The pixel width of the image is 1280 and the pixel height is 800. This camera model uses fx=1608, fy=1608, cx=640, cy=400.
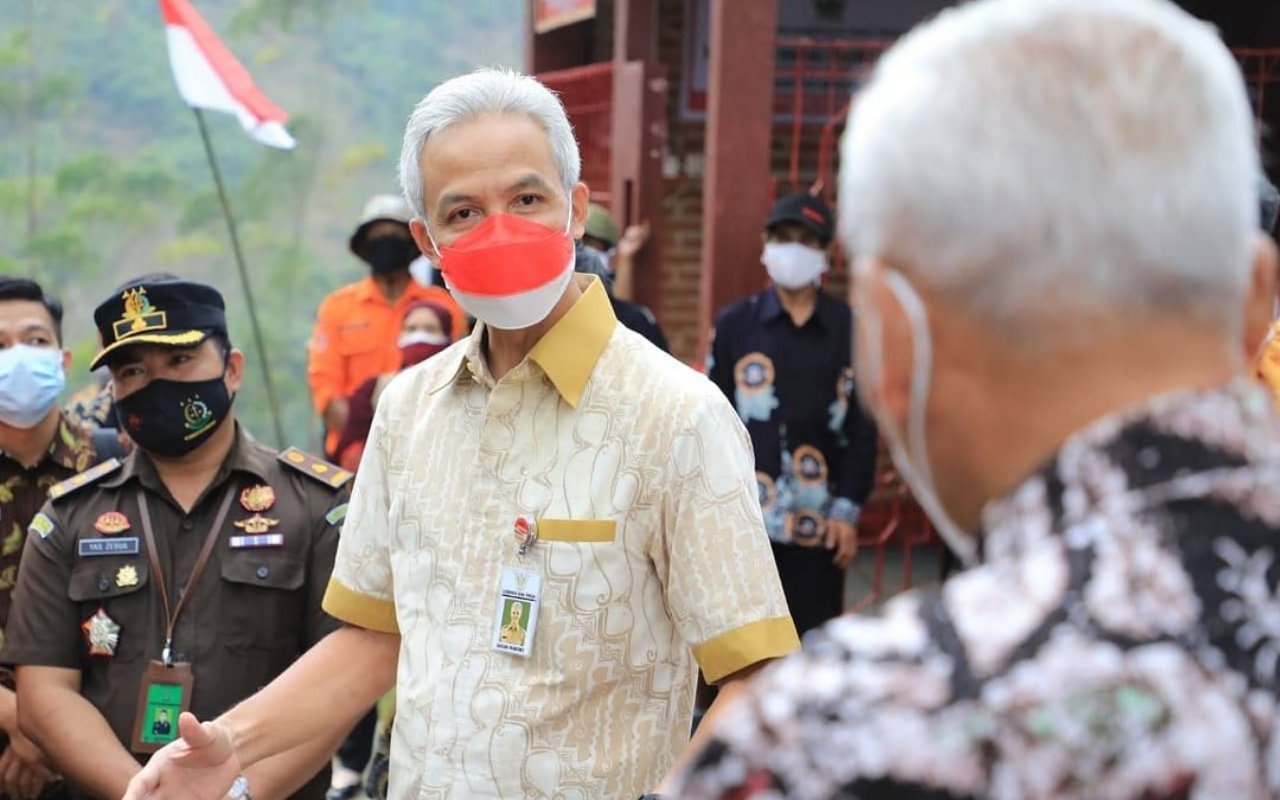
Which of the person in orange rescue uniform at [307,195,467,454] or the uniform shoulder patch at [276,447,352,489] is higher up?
the uniform shoulder patch at [276,447,352,489]

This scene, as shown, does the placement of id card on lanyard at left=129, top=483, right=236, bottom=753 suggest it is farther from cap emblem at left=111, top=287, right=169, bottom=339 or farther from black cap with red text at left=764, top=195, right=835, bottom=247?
black cap with red text at left=764, top=195, right=835, bottom=247

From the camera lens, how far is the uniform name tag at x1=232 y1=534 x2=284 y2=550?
3.29m

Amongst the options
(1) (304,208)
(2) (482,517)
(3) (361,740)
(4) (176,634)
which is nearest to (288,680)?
(2) (482,517)

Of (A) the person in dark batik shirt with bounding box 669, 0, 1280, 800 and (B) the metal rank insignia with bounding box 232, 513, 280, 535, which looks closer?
(A) the person in dark batik shirt with bounding box 669, 0, 1280, 800

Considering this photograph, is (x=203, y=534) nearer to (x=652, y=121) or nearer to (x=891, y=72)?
(x=891, y=72)

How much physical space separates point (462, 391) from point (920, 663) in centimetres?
150

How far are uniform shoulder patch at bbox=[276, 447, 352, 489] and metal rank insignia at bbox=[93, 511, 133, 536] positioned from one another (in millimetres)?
345

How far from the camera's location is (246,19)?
13.7 meters

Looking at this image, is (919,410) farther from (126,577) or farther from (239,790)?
(126,577)

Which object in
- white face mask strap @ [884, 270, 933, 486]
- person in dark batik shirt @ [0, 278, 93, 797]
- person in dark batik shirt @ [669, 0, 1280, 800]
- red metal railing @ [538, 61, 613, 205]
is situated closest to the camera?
person in dark batik shirt @ [669, 0, 1280, 800]

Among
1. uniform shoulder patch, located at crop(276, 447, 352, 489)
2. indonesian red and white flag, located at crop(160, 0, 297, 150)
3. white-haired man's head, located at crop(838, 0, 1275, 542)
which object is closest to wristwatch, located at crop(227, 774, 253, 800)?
uniform shoulder patch, located at crop(276, 447, 352, 489)

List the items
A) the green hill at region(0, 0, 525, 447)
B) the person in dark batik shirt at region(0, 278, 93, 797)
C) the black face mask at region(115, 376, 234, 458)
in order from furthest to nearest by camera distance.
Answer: the green hill at region(0, 0, 525, 447), the person in dark batik shirt at region(0, 278, 93, 797), the black face mask at region(115, 376, 234, 458)

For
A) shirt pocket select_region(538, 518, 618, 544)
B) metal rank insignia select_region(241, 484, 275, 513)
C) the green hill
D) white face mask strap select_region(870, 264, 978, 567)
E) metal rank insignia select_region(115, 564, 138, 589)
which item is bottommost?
the green hill

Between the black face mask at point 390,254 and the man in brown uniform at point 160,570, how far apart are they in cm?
328
